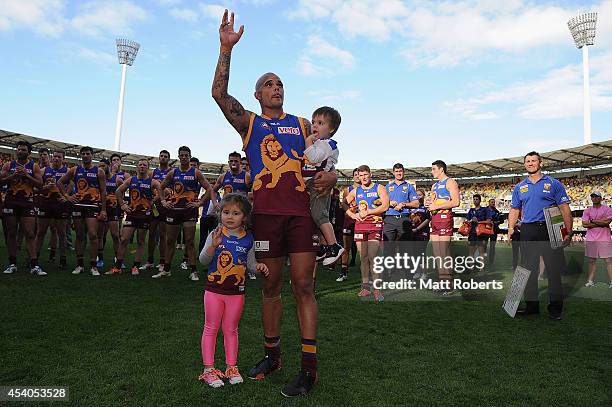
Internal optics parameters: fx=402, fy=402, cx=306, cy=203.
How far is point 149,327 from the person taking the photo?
4.38 m

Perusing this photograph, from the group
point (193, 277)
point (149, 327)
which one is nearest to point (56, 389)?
point (149, 327)

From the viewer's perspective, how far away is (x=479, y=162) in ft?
145

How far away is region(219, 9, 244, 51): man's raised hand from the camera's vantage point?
299cm

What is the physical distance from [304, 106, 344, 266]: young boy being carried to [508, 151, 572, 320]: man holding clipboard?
374 centimetres

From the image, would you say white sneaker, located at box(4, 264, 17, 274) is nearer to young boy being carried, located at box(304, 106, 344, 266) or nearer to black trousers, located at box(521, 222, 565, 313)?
young boy being carried, located at box(304, 106, 344, 266)

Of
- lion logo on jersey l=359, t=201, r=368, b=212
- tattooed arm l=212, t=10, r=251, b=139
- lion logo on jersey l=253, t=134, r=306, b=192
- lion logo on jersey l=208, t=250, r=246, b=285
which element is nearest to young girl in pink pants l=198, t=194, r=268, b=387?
lion logo on jersey l=208, t=250, r=246, b=285

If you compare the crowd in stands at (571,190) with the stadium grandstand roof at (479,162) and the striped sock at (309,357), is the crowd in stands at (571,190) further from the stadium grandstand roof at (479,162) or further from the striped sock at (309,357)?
the striped sock at (309,357)

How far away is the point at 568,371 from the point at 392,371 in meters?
1.55

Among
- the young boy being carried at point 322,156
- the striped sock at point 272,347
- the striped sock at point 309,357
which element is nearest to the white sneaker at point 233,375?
the striped sock at point 272,347

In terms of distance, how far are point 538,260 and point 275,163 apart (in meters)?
4.61

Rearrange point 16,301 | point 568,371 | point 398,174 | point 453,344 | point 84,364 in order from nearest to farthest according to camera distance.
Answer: point 84,364, point 568,371, point 453,344, point 16,301, point 398,174

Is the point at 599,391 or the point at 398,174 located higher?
the point at 398,174

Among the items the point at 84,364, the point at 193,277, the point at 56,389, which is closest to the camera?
the point at 56,389

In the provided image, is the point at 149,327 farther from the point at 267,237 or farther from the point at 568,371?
the point at 568,371
